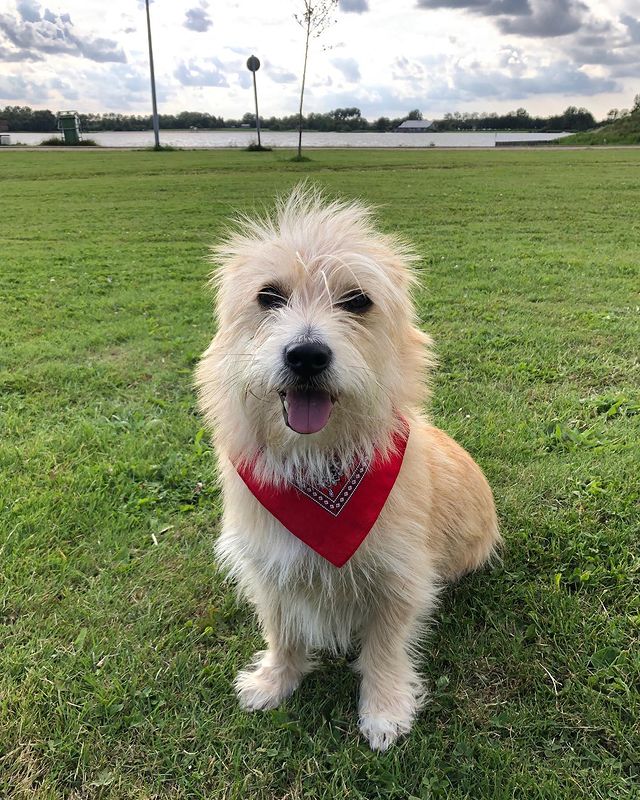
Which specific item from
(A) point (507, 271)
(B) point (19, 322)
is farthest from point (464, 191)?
(B) point (19, 322)

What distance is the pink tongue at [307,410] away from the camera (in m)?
1.93

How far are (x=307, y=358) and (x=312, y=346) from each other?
4 centimetres

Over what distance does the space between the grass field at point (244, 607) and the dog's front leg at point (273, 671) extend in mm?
76

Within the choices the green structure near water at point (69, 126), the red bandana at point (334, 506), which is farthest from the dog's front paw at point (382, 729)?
the green structure near water at point (69, 126)

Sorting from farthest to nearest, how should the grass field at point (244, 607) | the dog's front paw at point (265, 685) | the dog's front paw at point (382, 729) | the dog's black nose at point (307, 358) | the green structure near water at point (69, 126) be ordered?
the green structure near water at point (69, 126)
the dog's front paw at point (265, 685)
the dog's front paw at point (382, 729)
the grass field at point (244, 607)
the dog's black nose at point (307, 358)

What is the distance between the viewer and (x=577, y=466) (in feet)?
11.9

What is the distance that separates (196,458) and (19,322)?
3981 mm

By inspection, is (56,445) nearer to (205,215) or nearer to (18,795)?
(18,795)

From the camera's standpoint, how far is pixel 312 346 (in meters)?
1.83

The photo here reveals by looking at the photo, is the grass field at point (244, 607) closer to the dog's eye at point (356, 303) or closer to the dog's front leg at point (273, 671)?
the dog's front leg at point (273, 671)

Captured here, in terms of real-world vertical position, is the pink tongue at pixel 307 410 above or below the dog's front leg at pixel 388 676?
above

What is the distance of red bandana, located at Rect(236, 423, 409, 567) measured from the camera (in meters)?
2.18

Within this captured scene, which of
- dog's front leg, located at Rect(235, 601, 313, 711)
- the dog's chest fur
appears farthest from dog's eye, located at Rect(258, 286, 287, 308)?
dog's front leg, located at Rect(235, 601, 313, 711)

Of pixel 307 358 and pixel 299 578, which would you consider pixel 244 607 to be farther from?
pixel 307 358
